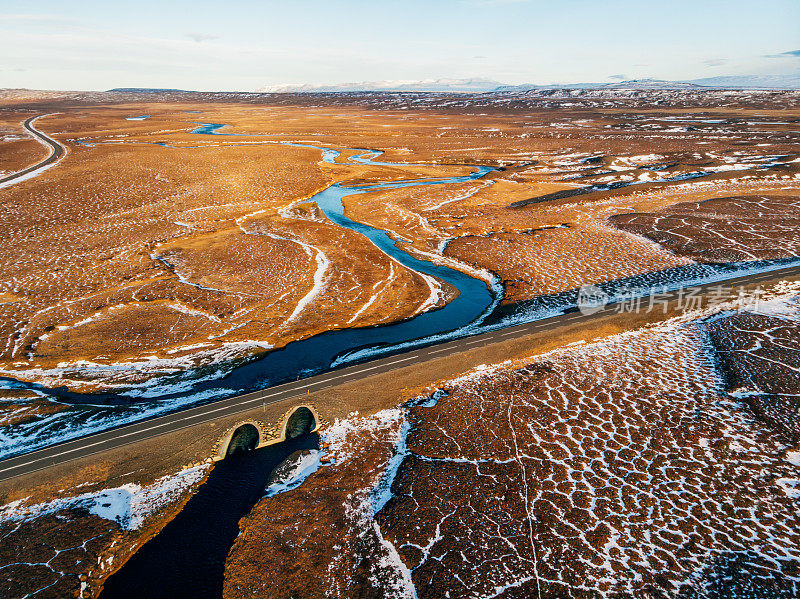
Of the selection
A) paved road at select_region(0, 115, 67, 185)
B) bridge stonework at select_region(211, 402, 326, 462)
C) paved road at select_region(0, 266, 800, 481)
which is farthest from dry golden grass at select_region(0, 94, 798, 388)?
bridge stonework at select_region(211, 402, 326, 462)

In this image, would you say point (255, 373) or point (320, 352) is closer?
point (255, 373)

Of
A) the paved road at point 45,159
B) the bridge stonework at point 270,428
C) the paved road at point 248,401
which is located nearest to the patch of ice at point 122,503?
the bridge stonework at point 270,428

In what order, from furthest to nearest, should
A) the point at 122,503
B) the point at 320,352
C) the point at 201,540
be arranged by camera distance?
the point at 320,352 < the point at 122,503 < the point at 201,540

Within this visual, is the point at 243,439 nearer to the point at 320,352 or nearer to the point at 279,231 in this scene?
the point at 320,352

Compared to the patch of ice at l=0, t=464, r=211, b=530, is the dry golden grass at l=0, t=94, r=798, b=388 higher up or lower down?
higher up

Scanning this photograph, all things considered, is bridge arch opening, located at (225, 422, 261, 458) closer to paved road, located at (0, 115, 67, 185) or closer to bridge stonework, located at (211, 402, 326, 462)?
bridge stonework, located at (211, 402, 326, 462)

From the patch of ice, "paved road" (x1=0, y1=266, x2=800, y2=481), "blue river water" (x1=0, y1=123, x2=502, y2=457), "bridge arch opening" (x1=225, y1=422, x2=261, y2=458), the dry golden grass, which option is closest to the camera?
the patch of ice

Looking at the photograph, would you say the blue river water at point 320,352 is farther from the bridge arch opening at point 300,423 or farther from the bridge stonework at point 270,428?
the bridge arch opening at point 300,423

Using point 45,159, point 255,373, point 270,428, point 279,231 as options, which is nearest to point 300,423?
point 270,428
